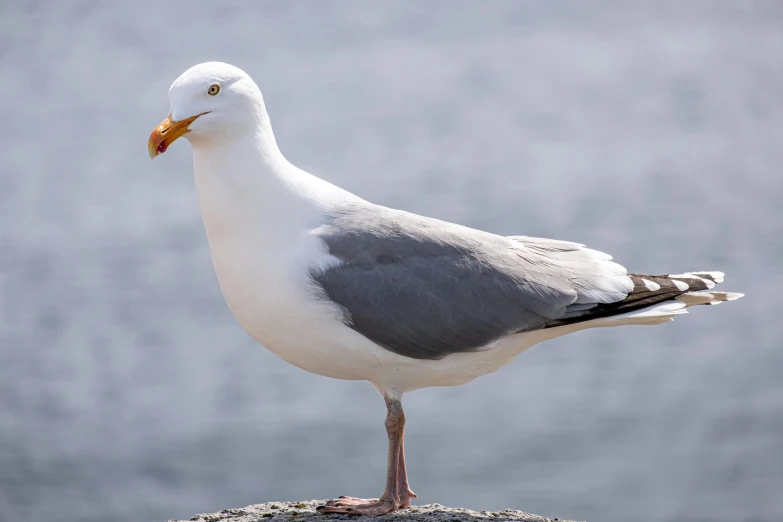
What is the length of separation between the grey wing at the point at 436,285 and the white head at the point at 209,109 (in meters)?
0.66

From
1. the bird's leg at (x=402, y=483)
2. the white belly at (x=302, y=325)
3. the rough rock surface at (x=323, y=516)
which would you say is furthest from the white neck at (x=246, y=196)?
the rough rock surface at (x=323, y=516)

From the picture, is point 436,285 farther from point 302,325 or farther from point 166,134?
point 166,134

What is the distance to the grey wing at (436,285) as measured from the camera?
5629 millimetres

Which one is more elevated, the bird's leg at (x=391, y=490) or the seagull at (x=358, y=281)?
the seagull at (x=358, y=281)

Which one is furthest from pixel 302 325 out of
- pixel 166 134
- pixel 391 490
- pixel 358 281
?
pixel 166 134

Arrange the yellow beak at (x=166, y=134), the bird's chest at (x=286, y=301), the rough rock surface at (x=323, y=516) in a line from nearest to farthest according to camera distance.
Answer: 1. the yellow beak at (x=166, y=134)
2. the bird's chest at (x=286, y=301)
3. the rough rock surface at (x=323, y=516)

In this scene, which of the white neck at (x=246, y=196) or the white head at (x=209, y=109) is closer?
the white head at (x=209, y=109)

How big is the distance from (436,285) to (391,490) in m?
1.04

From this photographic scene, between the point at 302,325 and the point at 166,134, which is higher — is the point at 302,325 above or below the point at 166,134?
below

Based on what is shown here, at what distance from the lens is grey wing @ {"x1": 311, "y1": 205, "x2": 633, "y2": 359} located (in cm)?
563

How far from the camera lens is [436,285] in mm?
5789

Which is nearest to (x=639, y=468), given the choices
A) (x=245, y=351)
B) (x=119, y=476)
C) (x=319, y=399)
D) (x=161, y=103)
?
(x=319, y=399)

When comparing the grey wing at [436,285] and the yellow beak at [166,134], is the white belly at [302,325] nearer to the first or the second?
the grey wing at [436,285]

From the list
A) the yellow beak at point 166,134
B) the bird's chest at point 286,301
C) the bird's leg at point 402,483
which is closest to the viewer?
the yellow beak at point 166,134
